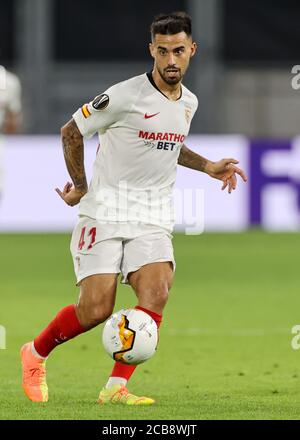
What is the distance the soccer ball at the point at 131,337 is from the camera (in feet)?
21.4

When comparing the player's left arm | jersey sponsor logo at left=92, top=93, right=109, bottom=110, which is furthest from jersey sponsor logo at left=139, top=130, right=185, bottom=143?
the player's left arm

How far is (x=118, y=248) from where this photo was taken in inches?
273

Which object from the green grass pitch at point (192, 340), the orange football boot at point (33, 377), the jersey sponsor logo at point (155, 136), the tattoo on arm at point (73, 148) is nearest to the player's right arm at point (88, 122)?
the tattoo on arm at point (73, 148)

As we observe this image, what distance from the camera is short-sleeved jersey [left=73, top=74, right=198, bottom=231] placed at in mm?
6875

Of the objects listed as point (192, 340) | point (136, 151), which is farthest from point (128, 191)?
point (192, 340)

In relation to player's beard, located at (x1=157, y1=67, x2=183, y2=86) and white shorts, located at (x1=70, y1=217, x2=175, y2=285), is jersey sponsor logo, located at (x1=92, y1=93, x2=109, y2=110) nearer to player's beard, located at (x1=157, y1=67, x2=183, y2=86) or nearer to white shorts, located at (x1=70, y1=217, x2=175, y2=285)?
player's beard, located at (x1=157, y1=67, x2=183, y2=86)

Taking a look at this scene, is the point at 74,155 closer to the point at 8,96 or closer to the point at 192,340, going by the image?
the point at 192,340

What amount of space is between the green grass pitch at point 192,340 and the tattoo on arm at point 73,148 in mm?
1212

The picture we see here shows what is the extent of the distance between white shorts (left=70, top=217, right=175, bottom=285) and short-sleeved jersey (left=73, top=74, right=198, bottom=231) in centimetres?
5

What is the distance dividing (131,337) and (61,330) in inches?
24.5

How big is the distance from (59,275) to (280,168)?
479cm

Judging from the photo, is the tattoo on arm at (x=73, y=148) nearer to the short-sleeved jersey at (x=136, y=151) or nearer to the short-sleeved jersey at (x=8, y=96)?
the short-sleeved jersey at (x=136, y=151)

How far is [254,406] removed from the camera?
22.2 feet
